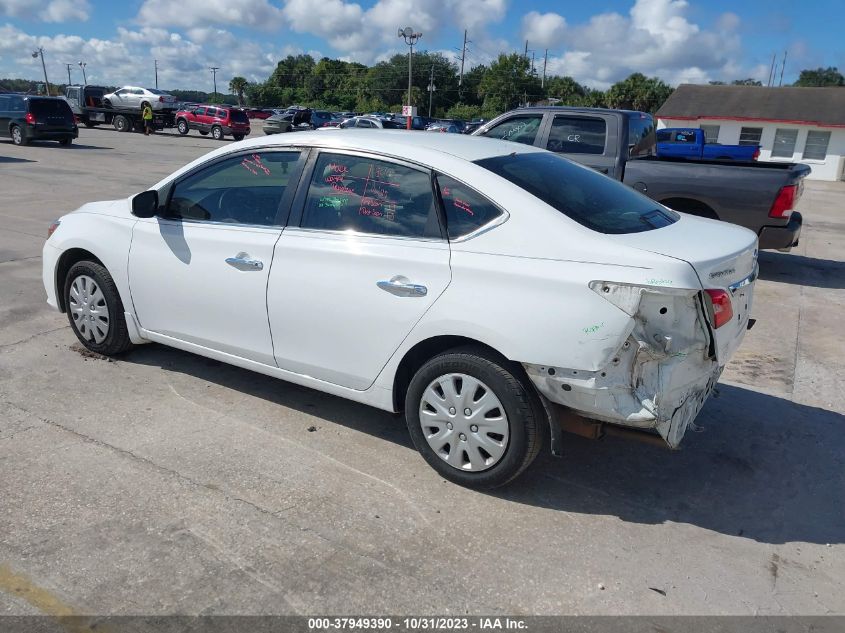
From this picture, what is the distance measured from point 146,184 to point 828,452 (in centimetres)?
1455

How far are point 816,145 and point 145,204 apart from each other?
126 ft

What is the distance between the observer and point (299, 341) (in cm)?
393

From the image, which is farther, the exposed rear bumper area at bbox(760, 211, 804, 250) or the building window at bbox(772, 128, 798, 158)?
the building window at bbox(772, 128, 798, 158)

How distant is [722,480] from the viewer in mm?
3791

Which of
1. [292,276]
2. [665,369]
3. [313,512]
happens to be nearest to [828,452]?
[665,369]

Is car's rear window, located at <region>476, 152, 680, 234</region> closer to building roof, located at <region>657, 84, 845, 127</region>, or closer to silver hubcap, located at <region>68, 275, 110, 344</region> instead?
silver hubcap, located at <region>68, 275, 110, 344</region>

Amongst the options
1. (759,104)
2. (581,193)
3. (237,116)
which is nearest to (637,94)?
(759,104)

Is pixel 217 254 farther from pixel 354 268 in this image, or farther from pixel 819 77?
pixel 819 77

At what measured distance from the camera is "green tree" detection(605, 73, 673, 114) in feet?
252

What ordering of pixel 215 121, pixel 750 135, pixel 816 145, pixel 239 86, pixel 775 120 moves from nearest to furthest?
pixel 816 145 → pixel 215 121 → pixel 775 120 → pixel 750 135 → pixel 239 86

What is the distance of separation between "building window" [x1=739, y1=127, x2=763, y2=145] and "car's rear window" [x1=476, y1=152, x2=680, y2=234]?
37598 millimetres

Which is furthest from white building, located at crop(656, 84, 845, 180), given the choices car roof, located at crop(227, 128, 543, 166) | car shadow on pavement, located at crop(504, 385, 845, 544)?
car roof, located at crop(227, 128, 543, 166)

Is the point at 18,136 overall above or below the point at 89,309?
below

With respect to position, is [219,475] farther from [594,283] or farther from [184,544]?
[594,283]
